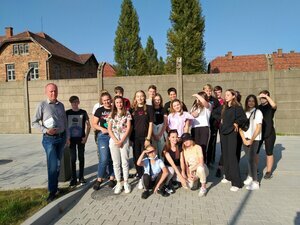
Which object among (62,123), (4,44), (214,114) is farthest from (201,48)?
(4,44)

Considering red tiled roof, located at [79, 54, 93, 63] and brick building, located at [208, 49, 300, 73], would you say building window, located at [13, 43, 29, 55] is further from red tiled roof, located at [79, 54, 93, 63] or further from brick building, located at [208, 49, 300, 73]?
brick building, located at [208, 49, 300, 73]

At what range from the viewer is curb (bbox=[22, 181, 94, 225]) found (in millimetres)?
3934

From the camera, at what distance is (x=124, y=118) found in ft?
17.7

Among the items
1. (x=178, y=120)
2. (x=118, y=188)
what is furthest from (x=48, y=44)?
(x=118, y=188)

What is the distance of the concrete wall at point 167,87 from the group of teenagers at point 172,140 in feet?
18.0

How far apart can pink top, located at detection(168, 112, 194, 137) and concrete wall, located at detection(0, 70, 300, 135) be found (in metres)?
5.85

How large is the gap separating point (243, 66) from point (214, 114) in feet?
110

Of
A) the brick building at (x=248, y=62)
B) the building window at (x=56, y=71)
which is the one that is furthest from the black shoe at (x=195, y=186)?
the building window at (x=56, y=71)

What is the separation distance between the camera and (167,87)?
463 inches

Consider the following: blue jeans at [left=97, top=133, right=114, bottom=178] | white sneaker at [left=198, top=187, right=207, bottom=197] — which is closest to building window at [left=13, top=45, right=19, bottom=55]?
blue jeans at [left=97, top=133, right=114, bottom=178]

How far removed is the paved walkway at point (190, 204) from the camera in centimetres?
411

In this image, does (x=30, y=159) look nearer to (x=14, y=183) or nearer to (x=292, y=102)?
(x=14, y=183)

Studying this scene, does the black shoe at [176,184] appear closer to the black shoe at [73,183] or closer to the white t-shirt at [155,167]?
the white t-shirt at [155,167]

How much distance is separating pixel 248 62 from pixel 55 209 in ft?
121
